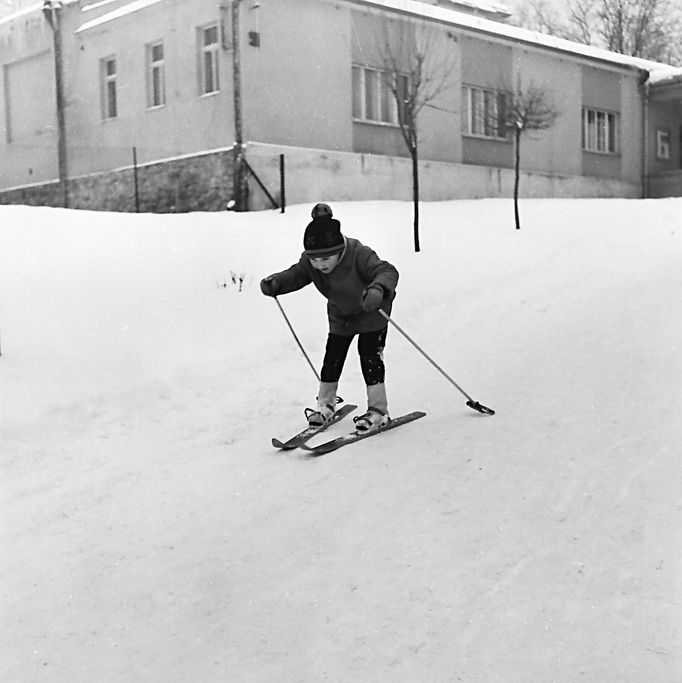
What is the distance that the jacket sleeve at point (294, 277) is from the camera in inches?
229

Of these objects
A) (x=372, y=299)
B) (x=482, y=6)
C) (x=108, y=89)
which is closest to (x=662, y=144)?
(x=482, y=6)

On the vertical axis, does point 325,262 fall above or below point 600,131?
below

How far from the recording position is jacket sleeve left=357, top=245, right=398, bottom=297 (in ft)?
18.3

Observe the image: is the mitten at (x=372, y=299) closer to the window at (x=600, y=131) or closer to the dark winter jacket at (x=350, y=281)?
the dark winter jacket at (x=350, y=281)

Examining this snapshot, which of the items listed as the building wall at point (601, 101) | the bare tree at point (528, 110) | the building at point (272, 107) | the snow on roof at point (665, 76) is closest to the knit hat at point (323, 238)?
the building at point (272, 107)

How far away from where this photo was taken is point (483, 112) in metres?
19.7

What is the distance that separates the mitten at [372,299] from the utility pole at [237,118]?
1032 cm

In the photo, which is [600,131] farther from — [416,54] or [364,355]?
[364,355]

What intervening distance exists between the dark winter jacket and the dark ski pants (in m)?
0.06

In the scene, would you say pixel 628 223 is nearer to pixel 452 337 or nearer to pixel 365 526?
pixel 452 337

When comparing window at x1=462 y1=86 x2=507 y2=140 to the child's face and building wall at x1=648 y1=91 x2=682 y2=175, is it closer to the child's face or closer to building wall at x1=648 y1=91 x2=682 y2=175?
building wall at x1=648 y1=91 x2=682 y2=175

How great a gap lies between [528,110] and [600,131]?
6.83m

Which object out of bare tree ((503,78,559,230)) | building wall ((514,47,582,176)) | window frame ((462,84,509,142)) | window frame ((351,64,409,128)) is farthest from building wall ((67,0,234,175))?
building wall ((514,47,582,176))

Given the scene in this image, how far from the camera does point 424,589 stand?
357 centimetres
